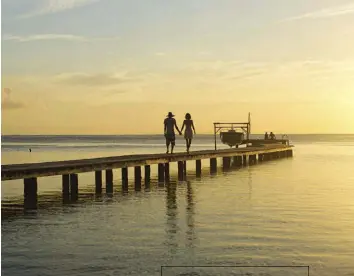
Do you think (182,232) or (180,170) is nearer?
(182,232)

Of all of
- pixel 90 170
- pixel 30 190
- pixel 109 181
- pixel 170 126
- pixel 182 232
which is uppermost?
pixel 170 126

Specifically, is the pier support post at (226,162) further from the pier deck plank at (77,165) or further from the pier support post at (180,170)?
the pier support post at (180,170)

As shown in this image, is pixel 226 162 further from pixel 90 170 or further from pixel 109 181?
pixel 90 170

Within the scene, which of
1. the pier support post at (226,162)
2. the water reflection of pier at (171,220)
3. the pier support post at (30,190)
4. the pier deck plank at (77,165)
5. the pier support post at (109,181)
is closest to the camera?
the water reflection of pier at (171,220)

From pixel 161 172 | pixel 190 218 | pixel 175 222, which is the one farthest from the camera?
pixel 161 172

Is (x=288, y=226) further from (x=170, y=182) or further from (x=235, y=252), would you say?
(x=170, y=182)

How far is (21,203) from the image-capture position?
18344mm

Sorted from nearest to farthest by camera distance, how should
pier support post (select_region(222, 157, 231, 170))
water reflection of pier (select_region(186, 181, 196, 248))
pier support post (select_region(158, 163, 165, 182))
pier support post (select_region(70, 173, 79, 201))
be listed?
1. water reflection of pier (select_region(186, 181, 196, 248))
2. pier support post (select_region(70, 173, 79, 201))
3. pier support post (select_region(158, 163, 165, 182))
4. pier support post (select_region(222, 157, 231, 170))

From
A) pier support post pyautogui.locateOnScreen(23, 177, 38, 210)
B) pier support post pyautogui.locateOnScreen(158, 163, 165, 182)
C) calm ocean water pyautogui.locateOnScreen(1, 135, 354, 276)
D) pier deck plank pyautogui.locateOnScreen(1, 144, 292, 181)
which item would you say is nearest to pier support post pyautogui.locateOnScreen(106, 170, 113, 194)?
pier deck plank pyautogui.locateOnScreen(1, 144, 292, 181)

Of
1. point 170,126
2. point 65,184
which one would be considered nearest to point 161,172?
point 170,126

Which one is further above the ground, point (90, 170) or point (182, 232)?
point (90, 170)

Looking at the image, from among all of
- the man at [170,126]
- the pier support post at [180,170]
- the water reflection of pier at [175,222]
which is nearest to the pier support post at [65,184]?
the water reflection of pier at [175,222]

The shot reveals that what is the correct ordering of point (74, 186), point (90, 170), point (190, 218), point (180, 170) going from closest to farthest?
point (190, 218) < point (74, 186) < point (90, 170) < point (180, 170)

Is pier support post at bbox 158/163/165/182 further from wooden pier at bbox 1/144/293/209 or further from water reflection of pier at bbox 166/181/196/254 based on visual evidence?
water reflection of pier at bbox 166/181/196/254
